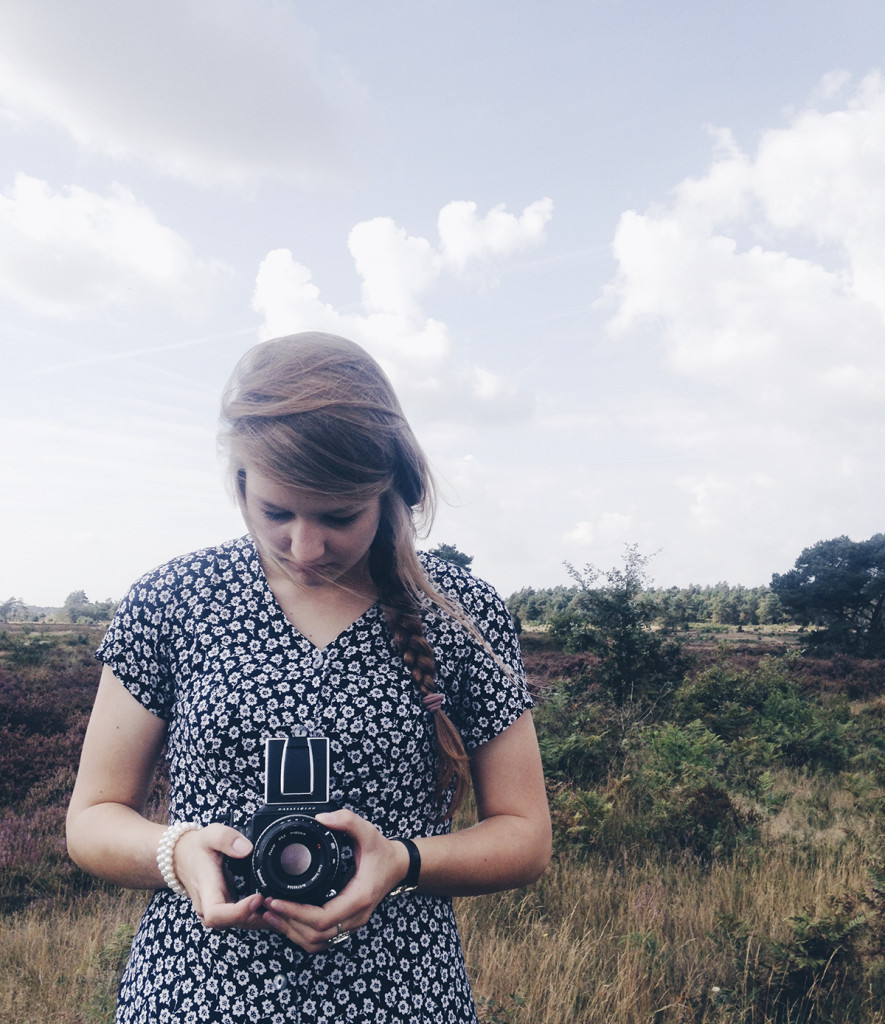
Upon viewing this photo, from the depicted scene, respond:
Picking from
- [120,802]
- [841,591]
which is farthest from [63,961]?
[841,591]

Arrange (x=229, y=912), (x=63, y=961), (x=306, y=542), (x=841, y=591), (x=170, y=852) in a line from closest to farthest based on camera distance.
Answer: (x=229, y=912)
(x=170, y=852)
(x=306, y=542)
(x=63, y=961)
(x=841, y=591)

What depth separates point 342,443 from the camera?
157 centimetres

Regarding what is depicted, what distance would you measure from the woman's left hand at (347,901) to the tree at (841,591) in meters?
27.5

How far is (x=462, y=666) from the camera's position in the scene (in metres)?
1.66

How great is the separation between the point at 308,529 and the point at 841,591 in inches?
1211

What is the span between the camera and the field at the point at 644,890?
365cm

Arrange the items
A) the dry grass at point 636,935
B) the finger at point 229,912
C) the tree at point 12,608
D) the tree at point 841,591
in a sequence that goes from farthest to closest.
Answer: the tree at point 12,608 → the tree at point 841,591 → the dry grass at point 636,935 → the finger at point 229,912

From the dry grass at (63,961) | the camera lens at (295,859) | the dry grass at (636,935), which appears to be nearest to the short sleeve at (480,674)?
the camera lens at (295,859)

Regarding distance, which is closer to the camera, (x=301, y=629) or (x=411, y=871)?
(x=411, y=871)

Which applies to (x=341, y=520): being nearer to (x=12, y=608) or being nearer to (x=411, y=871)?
(x=411, y=871)

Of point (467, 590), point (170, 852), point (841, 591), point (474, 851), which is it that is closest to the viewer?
point (170, 852)

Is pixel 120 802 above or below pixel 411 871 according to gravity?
above

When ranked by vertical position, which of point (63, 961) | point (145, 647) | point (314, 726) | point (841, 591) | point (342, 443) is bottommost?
point (63, 961)

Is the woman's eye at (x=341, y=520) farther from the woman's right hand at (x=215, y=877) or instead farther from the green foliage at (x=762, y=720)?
the green foliage at (x=762, y=720)
